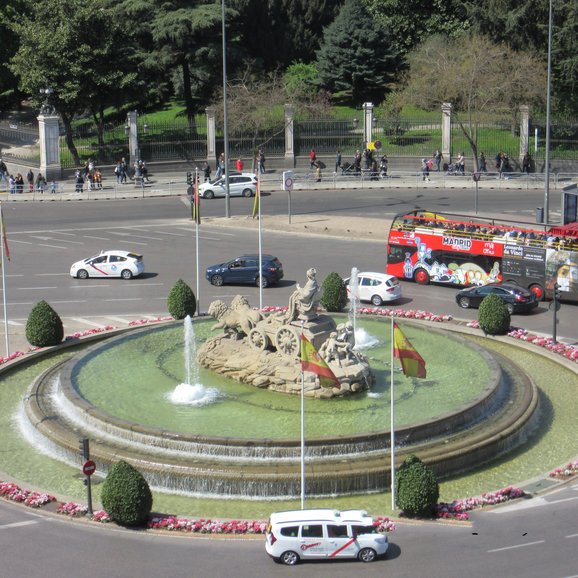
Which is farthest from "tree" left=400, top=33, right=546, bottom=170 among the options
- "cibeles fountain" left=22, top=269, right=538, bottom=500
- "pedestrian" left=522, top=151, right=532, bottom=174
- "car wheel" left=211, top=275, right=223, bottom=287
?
"cibeles fountain" left=22, top=269, right=538, bottom=500

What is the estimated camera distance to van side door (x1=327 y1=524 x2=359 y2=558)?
894 inches

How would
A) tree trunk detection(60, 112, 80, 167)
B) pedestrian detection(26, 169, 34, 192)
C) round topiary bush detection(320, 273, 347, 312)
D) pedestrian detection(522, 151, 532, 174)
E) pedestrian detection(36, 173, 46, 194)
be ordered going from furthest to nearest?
1. tree trunk detection(60, 112, 80, 167)
2. pedestrian detection(522, 151, 532, 174)
3. pedestrian detection(26, 169, 34, 192)
4. pedestrian detection(36, 173, 46, 194)
5. round topiary bush detection(320, 273, 347, 312)

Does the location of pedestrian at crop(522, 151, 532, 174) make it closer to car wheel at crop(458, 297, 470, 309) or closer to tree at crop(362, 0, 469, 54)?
Result: tree at crop(362, 0, 469, 54)

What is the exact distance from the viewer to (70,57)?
76.4 m

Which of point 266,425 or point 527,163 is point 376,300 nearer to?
point 266,425

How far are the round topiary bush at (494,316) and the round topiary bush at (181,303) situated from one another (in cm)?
1087

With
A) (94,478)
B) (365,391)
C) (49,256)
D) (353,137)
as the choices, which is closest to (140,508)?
(94,478)

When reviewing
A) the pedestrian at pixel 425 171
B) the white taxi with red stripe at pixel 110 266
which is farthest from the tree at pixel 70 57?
the white taxi with red stripe at pixel 110 266

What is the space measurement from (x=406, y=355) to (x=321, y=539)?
6.09m

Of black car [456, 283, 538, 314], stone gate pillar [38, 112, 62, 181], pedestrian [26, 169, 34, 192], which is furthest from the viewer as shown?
stone gate pillar [38, 112, 62, 181]

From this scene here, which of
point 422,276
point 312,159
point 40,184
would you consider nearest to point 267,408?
point 422,276

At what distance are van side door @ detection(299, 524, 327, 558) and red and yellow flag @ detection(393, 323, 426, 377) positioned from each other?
565 cm

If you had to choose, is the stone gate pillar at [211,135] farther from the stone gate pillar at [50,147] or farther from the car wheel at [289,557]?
the car wheel at [289,557]

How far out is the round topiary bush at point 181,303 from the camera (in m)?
41.3
